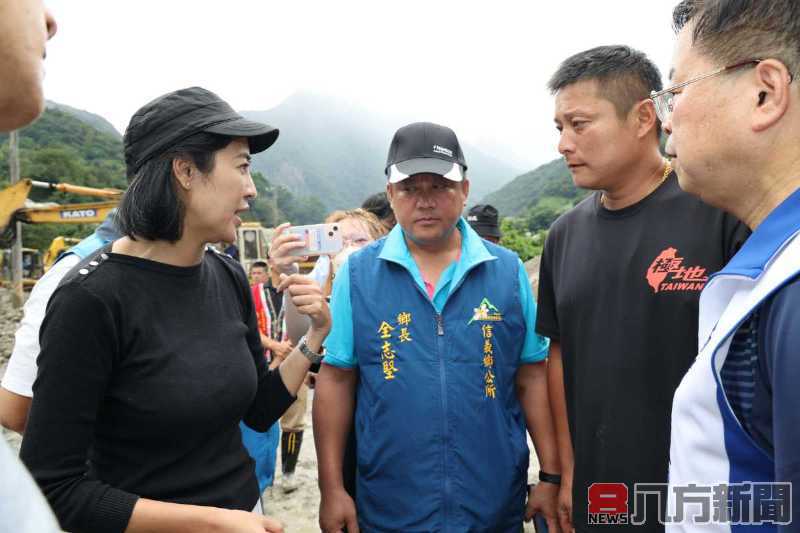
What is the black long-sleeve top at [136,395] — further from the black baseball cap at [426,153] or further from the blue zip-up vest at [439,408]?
the black baseball cap at [426,153]

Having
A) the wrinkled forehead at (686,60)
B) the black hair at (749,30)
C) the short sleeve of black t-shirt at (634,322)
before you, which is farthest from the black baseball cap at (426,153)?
the black hair at (749,30)

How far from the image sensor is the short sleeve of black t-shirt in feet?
6.36

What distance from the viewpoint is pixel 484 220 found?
6078 millimetres

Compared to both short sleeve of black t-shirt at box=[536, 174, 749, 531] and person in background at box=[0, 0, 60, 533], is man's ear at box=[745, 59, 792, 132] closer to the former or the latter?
short sleeve of black t-shirt at box=[536, 174, 749, 531]

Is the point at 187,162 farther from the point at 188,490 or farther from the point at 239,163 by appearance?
the point at 188,490

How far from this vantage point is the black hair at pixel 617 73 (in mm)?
2234

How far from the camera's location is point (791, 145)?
47.6 inches

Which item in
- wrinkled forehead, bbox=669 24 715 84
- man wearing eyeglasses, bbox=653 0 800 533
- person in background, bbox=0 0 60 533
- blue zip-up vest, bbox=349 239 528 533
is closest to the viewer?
person in background, bbox=0 0 60 533

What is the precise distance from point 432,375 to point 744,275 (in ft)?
4.46

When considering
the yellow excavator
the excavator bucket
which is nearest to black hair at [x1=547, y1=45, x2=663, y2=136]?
the yellow excavator

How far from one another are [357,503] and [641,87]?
2235 mm

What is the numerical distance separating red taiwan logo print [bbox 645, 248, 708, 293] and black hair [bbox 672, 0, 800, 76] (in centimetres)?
86

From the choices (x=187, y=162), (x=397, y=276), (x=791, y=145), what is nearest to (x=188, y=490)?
(x=187, y=162)

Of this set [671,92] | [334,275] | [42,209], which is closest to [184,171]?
[671,92]
